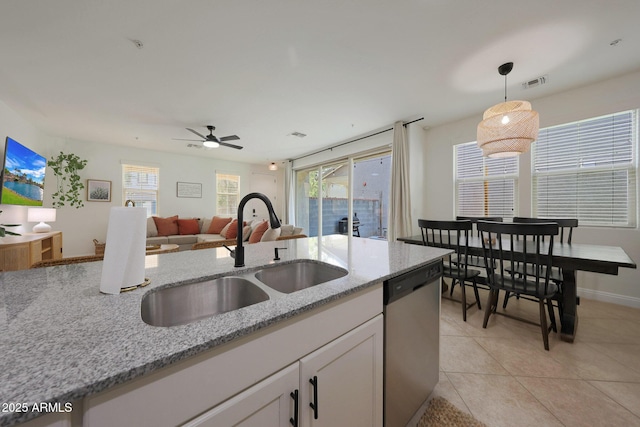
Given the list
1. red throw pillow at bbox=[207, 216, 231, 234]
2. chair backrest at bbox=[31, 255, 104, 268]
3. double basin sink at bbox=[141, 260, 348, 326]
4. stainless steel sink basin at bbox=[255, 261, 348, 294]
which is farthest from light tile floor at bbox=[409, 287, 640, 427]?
red throw pillow at bbox=[207, 216, 231, 234]

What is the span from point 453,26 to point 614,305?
3.42 metres

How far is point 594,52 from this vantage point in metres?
2.18

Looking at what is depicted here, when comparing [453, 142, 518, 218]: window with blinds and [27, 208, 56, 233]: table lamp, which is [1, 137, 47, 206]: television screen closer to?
[27, 208, 56, 233]: table lamp

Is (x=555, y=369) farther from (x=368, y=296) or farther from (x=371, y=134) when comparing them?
(x=371, y=134)

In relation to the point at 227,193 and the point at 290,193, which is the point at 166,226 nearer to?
the point at 227,193

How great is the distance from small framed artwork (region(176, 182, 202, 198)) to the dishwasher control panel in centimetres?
605

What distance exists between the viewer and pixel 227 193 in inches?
257

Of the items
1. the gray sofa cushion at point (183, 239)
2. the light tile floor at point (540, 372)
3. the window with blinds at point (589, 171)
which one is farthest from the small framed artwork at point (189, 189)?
the window with blinds at point (589, 171)

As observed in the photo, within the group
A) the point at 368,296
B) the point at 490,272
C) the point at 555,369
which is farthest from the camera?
the point at 490,272

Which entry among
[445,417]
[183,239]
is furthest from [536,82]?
[183,239]

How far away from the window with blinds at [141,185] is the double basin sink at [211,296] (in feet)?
17.1

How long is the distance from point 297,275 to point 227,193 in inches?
229

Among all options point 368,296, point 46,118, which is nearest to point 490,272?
point 368,296

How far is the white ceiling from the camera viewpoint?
172 centimetres
